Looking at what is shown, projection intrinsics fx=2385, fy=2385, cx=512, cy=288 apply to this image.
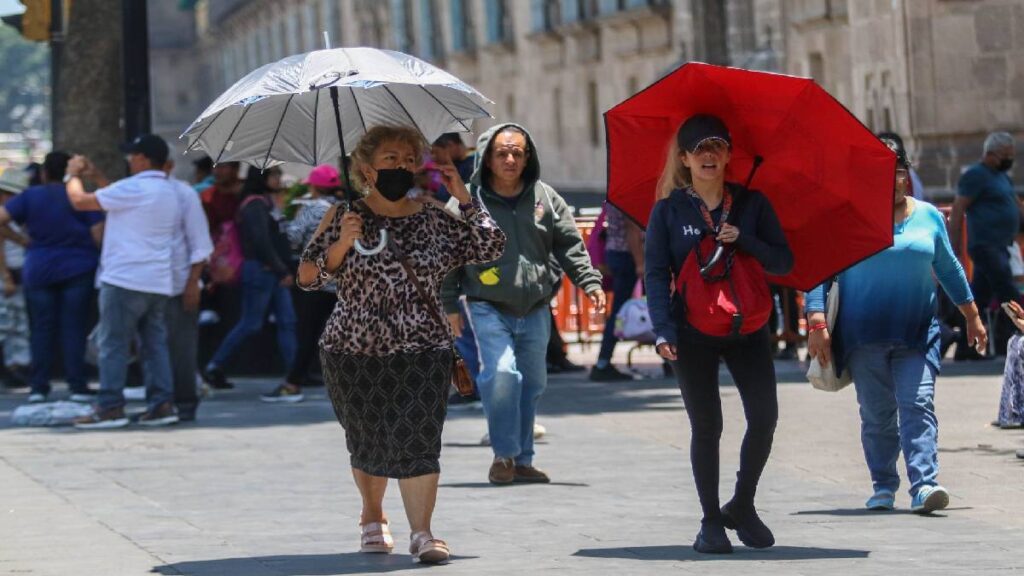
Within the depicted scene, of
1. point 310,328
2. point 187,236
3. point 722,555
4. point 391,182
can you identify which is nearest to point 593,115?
point 310,328

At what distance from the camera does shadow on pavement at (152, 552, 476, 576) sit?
825 centimetres

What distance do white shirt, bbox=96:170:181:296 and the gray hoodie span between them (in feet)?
11.1

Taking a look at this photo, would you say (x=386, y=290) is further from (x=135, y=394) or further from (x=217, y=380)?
(x=217, y=380)

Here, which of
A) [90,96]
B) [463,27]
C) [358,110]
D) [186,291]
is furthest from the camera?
[463,27]

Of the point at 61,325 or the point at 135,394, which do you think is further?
the point at 135,394

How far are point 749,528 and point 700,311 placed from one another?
818 mm

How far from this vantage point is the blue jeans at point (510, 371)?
1091 cm

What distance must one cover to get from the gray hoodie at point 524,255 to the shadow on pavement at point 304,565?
95.3 inches

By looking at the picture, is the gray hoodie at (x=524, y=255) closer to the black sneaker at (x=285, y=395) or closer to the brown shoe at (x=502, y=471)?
the brown shoe at (x=502, y=471)

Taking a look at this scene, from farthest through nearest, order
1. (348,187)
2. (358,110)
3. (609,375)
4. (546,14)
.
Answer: (546,14) < (609,375) < (358,110) < (348,187)

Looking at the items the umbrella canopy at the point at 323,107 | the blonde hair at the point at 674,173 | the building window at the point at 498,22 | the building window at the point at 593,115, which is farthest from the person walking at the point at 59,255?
the building window at the point at 498,22

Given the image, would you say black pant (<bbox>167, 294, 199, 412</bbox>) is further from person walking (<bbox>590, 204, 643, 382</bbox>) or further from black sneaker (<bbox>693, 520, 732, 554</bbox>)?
black sneaker (<bbox>693, 520, 732, 554</bbox>)

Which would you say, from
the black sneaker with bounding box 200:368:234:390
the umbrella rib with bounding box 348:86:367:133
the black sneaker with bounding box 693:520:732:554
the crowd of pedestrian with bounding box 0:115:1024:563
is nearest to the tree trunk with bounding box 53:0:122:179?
the crowd of pedestrian with bounding box 0:115:1024:563

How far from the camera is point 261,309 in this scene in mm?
16969
